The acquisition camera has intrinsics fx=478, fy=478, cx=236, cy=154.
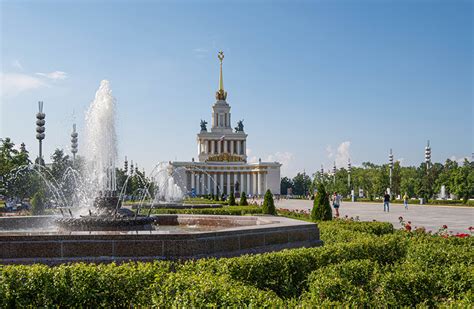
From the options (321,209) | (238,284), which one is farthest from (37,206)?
(238,284)

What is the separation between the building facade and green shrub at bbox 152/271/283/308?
9272 cm

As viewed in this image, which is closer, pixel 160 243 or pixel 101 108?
pixel 160 243

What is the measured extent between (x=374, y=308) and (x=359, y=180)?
7818 cm

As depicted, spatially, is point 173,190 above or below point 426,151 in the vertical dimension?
below

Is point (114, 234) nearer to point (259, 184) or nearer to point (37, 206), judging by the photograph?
point (37, 206)

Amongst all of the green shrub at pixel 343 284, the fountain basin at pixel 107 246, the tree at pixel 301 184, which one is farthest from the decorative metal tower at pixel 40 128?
the tree at pixel 301 184

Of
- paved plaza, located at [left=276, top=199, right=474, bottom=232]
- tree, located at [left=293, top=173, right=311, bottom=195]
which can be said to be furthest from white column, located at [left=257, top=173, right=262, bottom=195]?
paved plaza, located at [left=276, top=199, right=474, bottom=232]

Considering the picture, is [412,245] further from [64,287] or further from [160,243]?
[64,287]

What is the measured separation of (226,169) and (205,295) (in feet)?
332

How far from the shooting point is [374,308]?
577 cm

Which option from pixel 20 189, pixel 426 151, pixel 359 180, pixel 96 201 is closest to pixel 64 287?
pixel 96 201

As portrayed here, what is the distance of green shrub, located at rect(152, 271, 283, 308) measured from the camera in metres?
5.25

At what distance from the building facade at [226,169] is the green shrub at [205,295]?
92.7 meters

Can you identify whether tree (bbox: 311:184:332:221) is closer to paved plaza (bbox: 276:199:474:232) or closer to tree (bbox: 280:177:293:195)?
paved plaza (bbox: 276:199:474:232)
